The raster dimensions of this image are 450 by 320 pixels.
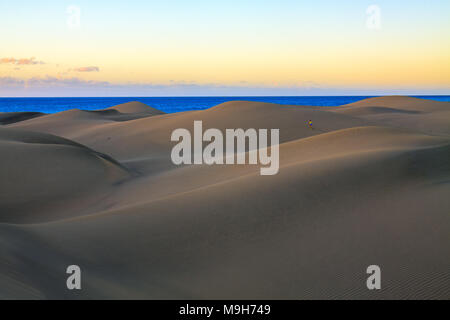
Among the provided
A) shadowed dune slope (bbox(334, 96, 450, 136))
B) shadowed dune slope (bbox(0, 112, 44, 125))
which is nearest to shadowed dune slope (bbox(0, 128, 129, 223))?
shadowed dune slope (bbox(334, 96, 450, 136))

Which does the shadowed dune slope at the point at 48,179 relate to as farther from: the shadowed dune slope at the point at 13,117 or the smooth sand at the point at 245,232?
the shadowed dune slope at the point at 13,117

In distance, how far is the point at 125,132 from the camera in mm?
29312

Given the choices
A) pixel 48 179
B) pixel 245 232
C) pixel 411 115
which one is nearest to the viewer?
pixel 245 232

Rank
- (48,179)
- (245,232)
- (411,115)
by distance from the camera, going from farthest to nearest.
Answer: (411,115)
(48,179)
(245,232)
